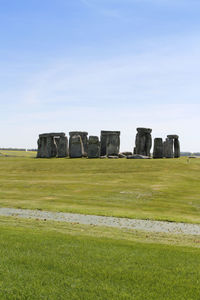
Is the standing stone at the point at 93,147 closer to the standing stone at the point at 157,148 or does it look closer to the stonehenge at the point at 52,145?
the stonehenge at the point at 52,145

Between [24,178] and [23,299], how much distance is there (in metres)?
22.0

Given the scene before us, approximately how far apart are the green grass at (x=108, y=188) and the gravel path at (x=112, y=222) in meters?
0.87

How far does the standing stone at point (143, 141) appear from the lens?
40.7 metres

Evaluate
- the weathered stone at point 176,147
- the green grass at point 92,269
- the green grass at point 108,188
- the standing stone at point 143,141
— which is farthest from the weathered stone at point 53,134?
the green grass at point 92,269

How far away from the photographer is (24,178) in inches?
1034

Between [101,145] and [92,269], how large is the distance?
116ft

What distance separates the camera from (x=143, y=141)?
134 feet

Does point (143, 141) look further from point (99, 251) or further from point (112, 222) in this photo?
point (99, 251)

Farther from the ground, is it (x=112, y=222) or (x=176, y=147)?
(x=176, y=147)

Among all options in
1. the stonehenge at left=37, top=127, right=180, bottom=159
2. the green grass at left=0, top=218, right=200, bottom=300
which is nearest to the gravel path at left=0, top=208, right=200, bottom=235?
the green grass at left=0, top=218, right=200, bottom=300

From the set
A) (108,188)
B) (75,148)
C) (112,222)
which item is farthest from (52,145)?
(112,222)

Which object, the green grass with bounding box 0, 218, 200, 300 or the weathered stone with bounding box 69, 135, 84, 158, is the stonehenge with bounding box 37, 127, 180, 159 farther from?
the green grass with bounding box 0, 218, 200, 300

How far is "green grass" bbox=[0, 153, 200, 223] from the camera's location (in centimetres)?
1557

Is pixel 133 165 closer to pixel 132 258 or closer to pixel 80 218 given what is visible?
pixel 80 218
